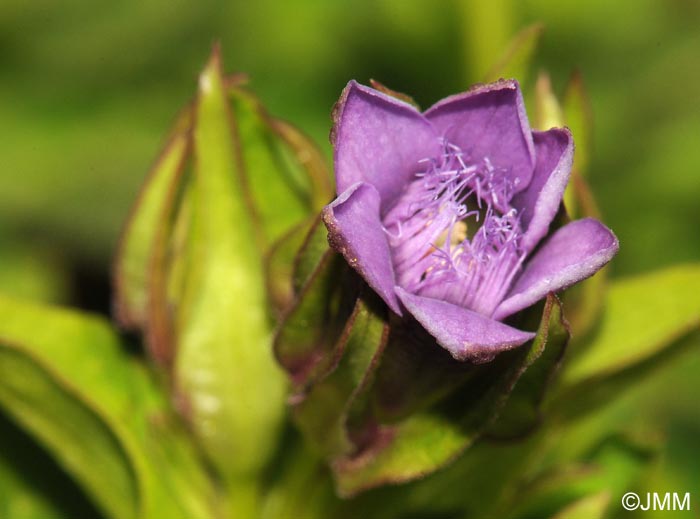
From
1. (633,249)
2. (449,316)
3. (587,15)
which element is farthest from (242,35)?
(449,316)

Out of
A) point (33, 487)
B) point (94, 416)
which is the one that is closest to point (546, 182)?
point (94, 416)

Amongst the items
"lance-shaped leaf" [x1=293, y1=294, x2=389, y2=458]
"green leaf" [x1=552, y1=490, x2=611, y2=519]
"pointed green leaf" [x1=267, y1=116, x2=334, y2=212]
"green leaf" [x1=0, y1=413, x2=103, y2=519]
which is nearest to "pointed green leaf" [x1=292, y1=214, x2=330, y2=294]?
"lance-shaped leaf" [x1=293, y1=294, x2=389, y2=458]

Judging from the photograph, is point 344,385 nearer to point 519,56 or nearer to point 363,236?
point 363,236

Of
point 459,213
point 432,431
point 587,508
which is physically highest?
point 459,213

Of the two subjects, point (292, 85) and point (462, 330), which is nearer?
point (462, 330)

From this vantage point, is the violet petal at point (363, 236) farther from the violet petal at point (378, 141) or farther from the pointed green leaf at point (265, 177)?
the pointed green leaf at point (265, 177)

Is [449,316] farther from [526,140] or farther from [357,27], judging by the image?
[357,27]
